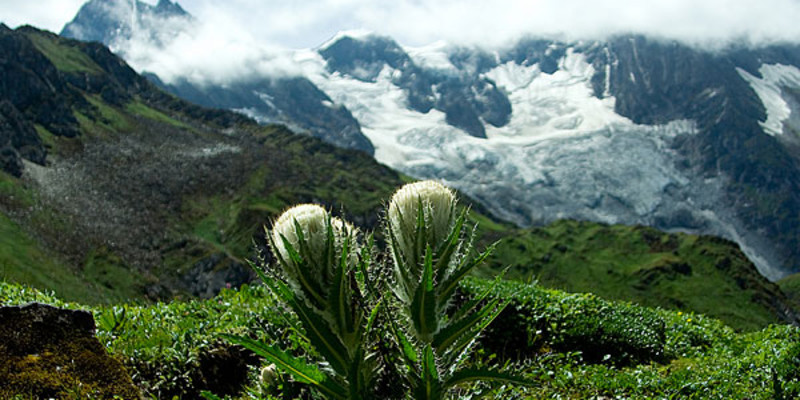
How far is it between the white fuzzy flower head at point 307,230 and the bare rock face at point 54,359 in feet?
11.4

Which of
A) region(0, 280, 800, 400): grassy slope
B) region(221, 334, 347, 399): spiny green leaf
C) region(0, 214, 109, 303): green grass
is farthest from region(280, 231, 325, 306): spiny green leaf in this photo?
region(0, 214, 109, 303): green grass

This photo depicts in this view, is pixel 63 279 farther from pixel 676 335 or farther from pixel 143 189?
pixel 676 335

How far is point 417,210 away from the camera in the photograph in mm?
3848

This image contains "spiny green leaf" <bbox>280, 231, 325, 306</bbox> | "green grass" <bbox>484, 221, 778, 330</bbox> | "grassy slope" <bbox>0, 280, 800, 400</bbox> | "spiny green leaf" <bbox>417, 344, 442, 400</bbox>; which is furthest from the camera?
"green grass" <bbox>484, 221, 778, 330</bbox>

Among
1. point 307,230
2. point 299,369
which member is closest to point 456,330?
point 299,369

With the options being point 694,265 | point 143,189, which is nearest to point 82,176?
point 143,189

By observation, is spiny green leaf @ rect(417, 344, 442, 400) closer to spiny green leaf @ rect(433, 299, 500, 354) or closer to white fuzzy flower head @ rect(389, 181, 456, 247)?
spiny green leaf @ rect(433, 299, 500, 354)

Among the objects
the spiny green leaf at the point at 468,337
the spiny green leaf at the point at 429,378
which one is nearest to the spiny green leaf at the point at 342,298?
the spiny green leaf at the point at 429,378

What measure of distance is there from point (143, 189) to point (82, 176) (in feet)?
65.3

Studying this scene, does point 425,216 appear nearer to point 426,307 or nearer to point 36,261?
point 426,307

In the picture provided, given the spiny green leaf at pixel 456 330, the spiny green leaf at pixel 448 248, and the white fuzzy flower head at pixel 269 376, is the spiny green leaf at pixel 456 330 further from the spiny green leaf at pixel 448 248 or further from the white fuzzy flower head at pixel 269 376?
the white fuzzy flower head at pixel 269 376

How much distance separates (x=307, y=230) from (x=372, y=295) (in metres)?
0.67

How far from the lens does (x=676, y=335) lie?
10.5 meters

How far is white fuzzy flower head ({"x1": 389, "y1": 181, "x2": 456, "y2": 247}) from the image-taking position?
12.7 ft
